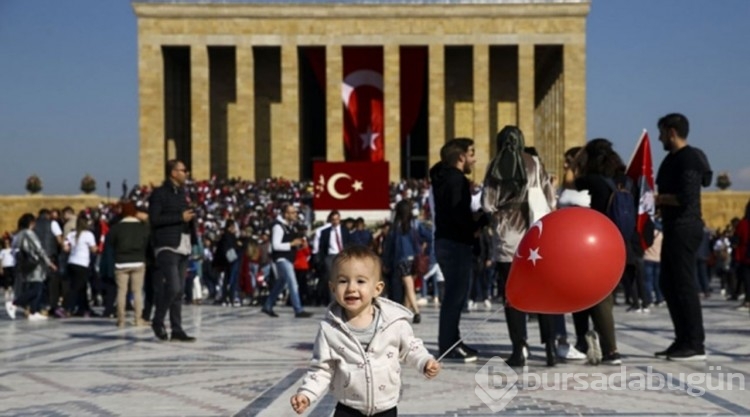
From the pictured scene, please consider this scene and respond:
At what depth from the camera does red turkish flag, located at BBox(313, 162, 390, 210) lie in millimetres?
24703

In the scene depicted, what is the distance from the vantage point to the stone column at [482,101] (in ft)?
164

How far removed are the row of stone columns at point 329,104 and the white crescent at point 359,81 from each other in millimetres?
402

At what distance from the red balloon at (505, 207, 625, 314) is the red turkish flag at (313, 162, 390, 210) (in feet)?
Result: 61.3

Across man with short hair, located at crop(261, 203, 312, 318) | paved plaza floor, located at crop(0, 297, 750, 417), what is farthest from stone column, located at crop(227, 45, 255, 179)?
paved plaza floor, located at crop(0, 297, 750, 417)

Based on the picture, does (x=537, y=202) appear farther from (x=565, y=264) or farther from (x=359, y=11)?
(x=359, y=11)

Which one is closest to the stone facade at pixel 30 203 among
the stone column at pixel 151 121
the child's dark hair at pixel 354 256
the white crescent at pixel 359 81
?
the stone column at pixel 151 121

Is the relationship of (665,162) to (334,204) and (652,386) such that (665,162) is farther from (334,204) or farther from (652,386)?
(334,204)

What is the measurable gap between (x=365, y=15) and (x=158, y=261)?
3902 centimetres

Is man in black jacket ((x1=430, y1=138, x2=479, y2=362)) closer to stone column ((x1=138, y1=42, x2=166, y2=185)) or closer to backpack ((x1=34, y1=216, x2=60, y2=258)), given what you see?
backpack ((x1=34, y1=216, x2=60, y2=258))

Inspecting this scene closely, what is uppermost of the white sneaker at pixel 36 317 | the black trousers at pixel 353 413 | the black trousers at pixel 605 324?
the black trousers at pixel 353 413

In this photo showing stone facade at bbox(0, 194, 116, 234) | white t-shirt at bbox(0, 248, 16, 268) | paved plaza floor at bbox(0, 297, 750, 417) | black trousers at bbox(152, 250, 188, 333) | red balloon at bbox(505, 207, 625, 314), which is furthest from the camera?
stone facade at bbox(0, 194, 116, 234)

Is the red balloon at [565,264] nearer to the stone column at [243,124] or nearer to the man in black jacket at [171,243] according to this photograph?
the man in black jacket at [171,243]

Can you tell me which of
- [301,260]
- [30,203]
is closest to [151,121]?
[30,203]

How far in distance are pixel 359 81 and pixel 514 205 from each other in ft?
137
